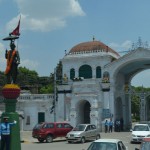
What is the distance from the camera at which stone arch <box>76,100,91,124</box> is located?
47.3 m

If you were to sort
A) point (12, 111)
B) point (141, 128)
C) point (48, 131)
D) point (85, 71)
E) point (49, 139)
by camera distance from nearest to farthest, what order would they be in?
1. point (12, 111)
2. point (141, 128)
3. point (48, 131)
4. point (49, 139)
5. point (85, 71)

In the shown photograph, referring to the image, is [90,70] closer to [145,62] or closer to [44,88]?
[145,62]

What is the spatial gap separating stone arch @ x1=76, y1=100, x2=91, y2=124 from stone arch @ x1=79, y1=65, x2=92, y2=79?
3362 millimetres

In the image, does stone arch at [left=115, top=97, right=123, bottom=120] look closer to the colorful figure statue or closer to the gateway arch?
the gateway arch

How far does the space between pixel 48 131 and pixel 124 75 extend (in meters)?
22.5

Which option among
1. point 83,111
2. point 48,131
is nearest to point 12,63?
point 48,131

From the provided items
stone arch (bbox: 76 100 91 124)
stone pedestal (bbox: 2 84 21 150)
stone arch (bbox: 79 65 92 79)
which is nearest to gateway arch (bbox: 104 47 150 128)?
stone arch (bbox: 79 65 92 79)

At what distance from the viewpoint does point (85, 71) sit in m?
49.0

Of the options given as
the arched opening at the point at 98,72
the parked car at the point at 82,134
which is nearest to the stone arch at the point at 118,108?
the arched opening at the point at 98,72

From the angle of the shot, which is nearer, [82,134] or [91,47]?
[82,134]

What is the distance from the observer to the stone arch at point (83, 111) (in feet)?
155

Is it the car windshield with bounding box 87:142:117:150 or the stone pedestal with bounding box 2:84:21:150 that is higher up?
the stone pedestal with bounding box 2:84:21:150

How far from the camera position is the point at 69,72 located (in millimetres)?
50094

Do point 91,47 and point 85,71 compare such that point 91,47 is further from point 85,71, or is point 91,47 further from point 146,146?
point 146,146
